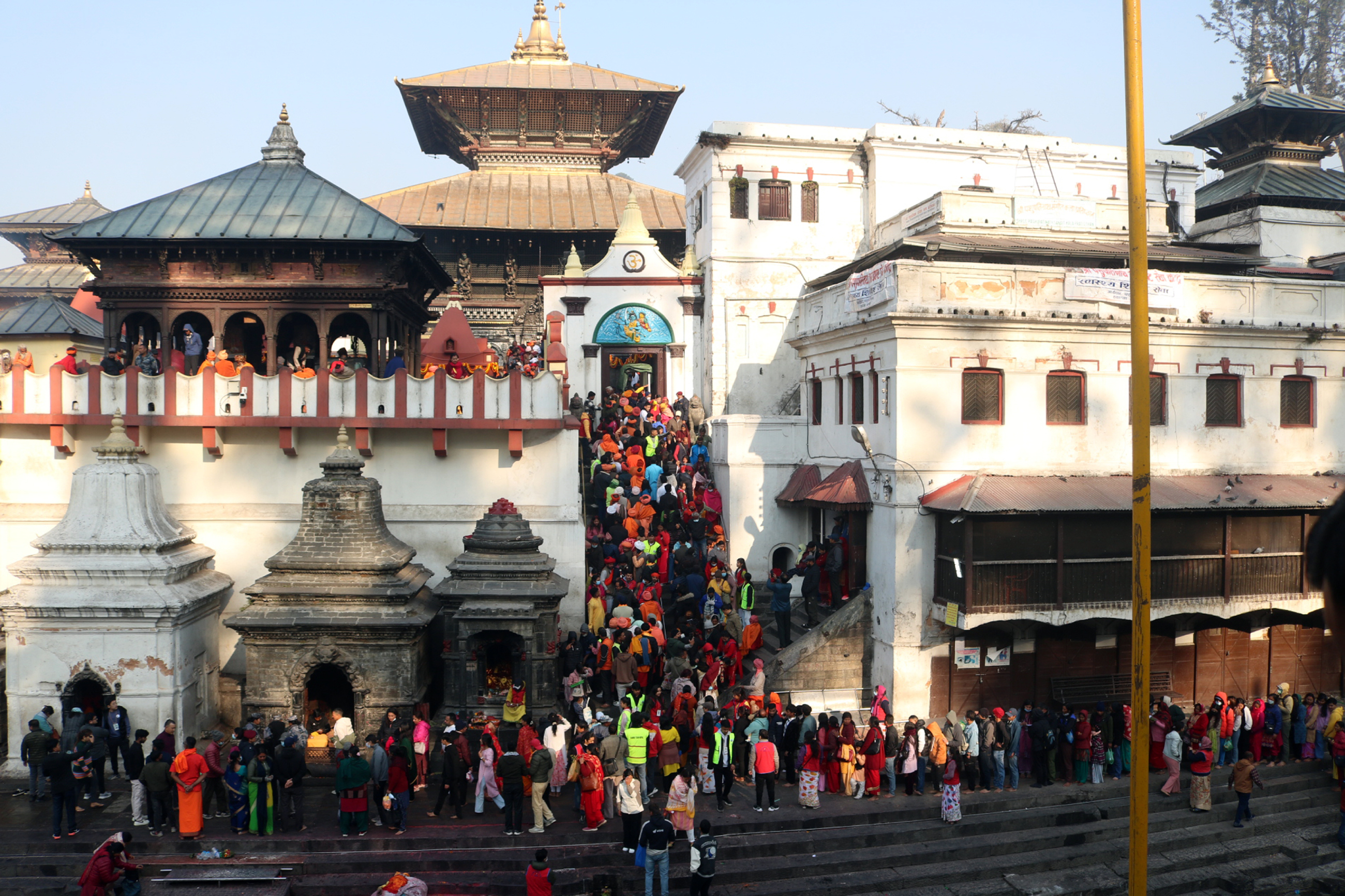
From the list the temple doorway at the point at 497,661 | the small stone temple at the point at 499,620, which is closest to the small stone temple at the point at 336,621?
the small stone temple at the point at 499,620

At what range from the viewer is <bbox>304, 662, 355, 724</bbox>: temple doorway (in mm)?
18594

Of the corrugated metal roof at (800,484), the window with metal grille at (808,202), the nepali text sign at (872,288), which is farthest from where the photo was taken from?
the window with metal grille at (808,202)

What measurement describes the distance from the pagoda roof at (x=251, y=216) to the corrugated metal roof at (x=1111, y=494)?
12.5 meters

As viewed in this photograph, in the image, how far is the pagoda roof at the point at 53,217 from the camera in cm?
4150

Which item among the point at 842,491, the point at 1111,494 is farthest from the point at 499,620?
the point at 1111,494

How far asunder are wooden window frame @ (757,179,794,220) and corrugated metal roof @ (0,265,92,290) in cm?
2760

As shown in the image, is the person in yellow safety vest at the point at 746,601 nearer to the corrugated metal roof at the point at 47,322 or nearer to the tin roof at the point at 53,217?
the corrugated metal roof at the point at 47,322

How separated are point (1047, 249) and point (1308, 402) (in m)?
6.42

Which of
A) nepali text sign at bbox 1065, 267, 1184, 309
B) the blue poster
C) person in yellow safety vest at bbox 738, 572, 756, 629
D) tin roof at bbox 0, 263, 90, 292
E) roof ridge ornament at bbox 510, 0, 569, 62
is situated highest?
roof ridge ornament at bbox 510, 0, 569, 62

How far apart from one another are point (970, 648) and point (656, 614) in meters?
6.23

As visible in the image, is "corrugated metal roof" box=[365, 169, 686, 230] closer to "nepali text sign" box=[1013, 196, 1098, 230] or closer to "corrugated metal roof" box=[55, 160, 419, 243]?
"corrugated metal roof" box=[55, 160, 419, 243]

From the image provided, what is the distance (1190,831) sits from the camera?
16500 millimetres

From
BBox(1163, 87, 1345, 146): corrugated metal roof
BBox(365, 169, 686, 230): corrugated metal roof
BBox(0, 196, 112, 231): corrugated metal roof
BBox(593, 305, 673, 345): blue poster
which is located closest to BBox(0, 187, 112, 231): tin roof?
BBox(0, 196, 112, 231): corrugated metal roof

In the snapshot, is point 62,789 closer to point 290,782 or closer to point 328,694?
point 290,782
